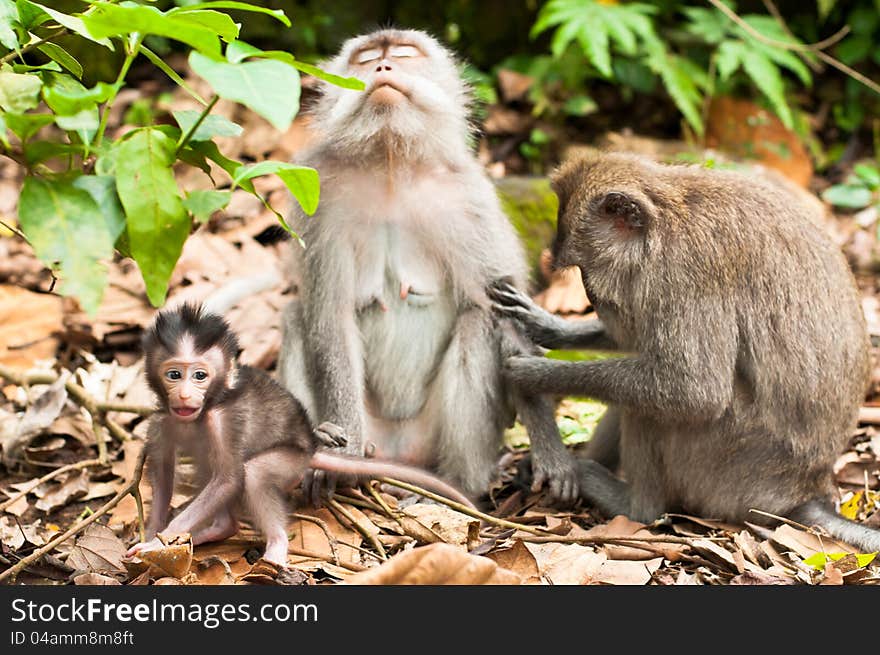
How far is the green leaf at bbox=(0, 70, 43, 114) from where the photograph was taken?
3.17 meters

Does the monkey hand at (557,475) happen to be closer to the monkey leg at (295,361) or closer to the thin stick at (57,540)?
the monkey leg at (295,361)

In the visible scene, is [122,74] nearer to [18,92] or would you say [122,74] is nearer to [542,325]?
[18,92]

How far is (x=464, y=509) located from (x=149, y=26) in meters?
3.04

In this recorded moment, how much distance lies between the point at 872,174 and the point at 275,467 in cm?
641

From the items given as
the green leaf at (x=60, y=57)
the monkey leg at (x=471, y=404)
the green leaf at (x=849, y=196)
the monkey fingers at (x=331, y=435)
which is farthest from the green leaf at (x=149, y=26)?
the green leaf at (x=849, y=196)

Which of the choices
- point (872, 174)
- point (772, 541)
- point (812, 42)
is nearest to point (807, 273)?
point (772, 541)

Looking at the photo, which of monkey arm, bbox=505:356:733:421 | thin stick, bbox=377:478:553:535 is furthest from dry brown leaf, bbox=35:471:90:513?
monkey arm, bbox=505:356:733:421

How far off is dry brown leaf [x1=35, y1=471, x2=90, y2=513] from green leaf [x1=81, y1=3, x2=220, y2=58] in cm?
339

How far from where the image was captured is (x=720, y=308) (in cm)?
504

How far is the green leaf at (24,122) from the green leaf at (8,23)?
0.48 meters

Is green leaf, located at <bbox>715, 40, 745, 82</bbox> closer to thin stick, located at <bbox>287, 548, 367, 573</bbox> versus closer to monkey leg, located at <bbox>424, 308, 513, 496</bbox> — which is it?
monkey leg, located at <bbox>424, 308, 513, 496</bbox>

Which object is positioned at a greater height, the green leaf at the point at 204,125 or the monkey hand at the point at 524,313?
the green leaf at the point at 204,125

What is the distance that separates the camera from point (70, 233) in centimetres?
300

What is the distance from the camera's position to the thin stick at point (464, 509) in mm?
5102
